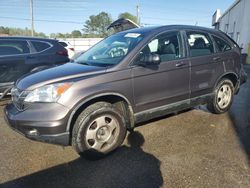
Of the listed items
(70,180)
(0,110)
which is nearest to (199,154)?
(70,180)

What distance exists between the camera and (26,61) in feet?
20.9

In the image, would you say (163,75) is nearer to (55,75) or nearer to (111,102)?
(111,102)

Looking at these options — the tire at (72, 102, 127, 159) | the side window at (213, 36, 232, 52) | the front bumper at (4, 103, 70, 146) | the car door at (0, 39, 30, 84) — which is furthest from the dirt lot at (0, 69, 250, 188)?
the car door at (0, 39, 30, 84)

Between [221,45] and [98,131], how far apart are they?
3.11 meters

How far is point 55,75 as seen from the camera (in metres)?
3.41

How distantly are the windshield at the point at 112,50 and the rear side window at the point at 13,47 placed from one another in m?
2.69

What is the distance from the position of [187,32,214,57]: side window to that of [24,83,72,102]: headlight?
93.9 inches

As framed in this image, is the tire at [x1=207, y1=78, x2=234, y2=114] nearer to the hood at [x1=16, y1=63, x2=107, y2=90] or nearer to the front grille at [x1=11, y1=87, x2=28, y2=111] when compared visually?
the hood at [x1=16, y1=63, x2=107, y2=90]

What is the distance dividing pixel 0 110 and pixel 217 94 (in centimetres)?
481

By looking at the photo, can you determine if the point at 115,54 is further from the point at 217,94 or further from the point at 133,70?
the point at 217,94

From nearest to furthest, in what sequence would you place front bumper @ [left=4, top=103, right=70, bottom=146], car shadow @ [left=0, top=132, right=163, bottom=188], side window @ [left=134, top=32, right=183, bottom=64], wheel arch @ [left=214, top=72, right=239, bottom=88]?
car shadow @ [left=0, top=132, right=163, bottom=188] < front bumper @ [left=4, top=103, right=70, bottom=146] < side window @ [left=134, top=32, right=183, bottom=64] < wheel arch @ [left=214, top=72, right=239, bottom=88]

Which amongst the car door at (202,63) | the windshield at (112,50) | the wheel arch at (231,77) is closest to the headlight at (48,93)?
the windshield at (112,50)

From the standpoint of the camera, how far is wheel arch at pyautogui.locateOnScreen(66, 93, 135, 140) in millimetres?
Answer: 3220

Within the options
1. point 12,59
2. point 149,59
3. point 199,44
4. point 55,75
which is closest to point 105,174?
point 55,75
